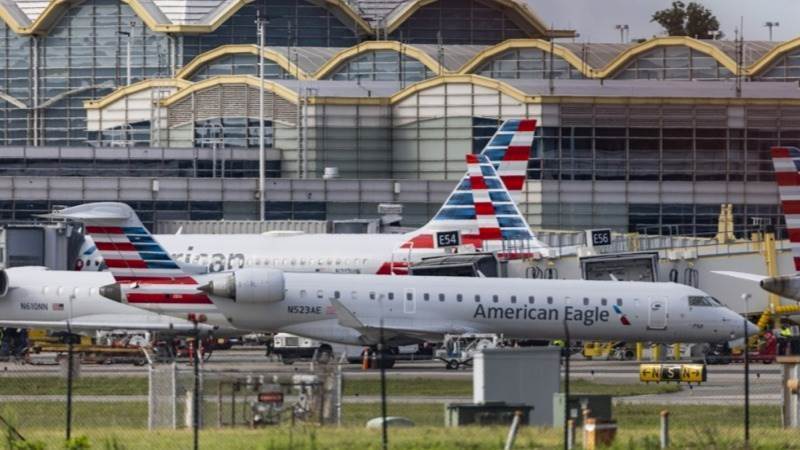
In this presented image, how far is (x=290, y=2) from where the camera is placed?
169 metres

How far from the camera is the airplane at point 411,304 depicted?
72.4 metres

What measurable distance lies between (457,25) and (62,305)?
328 ft

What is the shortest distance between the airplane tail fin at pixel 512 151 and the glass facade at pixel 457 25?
6720cm

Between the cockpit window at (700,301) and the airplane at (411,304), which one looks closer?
the airplane at (411,304)

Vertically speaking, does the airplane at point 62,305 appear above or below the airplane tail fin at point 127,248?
below

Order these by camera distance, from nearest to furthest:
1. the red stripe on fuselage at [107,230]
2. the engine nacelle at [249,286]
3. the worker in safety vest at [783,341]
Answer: the engine nacelle at [249,286] → the red stripe on fuselage at [107,230] → the worker in safety vest at [783,341]

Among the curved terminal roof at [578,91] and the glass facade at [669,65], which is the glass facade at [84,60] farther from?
the glass facade at [669,65]

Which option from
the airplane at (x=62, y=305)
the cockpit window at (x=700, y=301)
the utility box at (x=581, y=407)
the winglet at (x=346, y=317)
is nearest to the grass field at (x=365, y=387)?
the winglet at (x=346, y=317)

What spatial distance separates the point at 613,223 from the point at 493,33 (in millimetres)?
49745

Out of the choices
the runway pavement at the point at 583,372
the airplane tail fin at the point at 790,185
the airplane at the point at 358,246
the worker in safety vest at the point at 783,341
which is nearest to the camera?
the airplane tail fin at the point at 790,185

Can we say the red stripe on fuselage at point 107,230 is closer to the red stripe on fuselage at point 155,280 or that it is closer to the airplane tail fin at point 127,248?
the airplane tail fin at point 127,248

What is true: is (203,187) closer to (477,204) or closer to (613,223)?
Result: (613,223)

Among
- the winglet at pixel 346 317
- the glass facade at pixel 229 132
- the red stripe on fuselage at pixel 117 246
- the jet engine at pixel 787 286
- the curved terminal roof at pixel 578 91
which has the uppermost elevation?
the curved terminal roof at pixel 578 91

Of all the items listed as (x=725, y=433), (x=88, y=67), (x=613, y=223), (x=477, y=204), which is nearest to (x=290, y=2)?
(x=88, y=67)
